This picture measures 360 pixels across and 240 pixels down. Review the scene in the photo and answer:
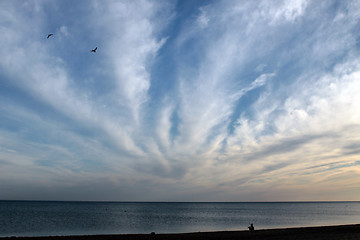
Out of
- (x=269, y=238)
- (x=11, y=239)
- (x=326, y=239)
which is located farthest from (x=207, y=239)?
(x=11, y=239)

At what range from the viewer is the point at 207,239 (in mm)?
27203

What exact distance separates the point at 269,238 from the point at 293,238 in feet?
7.75

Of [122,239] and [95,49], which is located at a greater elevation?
[95,49]

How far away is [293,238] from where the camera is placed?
25.2 meters

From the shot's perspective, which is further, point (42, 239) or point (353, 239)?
point (42, 239)

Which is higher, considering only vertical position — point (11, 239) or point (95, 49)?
point (95, 49)

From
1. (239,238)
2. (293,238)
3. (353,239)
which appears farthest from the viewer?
(239,238)

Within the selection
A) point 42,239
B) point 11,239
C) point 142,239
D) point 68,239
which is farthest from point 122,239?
point 11,239


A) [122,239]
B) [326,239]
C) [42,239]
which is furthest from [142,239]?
[326,239]

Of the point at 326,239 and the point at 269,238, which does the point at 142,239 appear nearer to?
the point at 269,238

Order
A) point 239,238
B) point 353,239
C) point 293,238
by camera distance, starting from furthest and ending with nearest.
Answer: point 239,238
point 293,238
point 353,239

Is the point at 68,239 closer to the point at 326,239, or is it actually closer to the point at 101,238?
the point at 101,238

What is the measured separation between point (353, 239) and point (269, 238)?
756 cm

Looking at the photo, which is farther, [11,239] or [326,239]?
[11,239]
